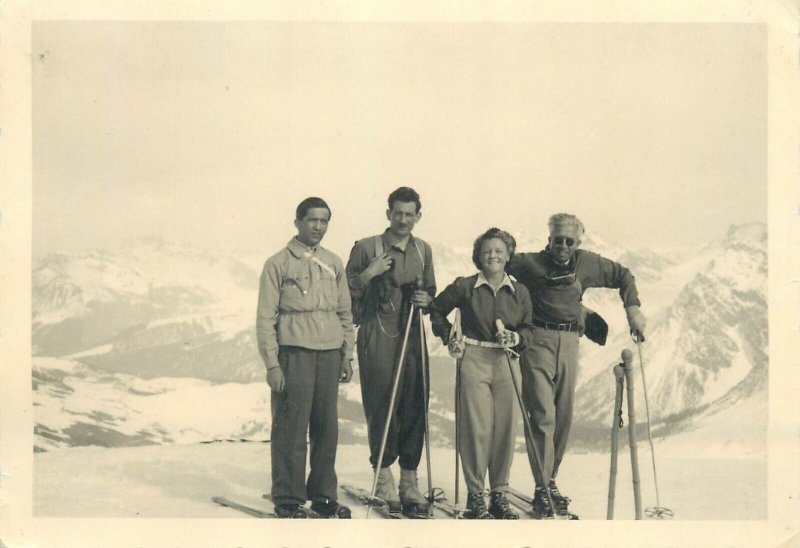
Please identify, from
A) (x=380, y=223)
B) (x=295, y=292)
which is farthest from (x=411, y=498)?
(x=380, y=223)

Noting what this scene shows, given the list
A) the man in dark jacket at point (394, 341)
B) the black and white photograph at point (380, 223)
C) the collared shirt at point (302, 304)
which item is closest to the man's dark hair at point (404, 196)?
the man in dark jacket at point (394, 341)

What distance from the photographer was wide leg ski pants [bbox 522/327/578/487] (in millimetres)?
5062

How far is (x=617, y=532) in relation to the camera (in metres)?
5.16

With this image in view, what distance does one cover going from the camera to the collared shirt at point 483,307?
4.91 meters

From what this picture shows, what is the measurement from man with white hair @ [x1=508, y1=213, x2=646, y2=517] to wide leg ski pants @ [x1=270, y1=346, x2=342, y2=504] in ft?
3.66

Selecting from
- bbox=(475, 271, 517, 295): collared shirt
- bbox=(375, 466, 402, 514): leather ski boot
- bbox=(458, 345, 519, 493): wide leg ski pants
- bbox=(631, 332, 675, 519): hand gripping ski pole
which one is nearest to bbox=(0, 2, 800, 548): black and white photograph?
bbox=(631, 332, 675, 519): hand gripping ski pole

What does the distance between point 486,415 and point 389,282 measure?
91 centimetres

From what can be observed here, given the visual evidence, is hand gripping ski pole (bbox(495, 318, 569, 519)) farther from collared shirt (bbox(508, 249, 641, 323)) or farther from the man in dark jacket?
the man in dark jacket

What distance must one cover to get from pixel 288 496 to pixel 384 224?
164 centimetres

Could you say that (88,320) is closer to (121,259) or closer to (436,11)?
(121,259)

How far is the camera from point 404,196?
5.09 m

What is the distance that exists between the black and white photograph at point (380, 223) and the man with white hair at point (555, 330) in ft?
0.21

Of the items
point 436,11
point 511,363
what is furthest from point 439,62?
point 511,363

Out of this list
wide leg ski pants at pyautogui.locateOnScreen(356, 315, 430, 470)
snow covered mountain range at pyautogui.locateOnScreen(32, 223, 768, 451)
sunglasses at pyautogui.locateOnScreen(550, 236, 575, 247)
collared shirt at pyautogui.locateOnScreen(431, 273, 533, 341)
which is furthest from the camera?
snow covered mountain range at pyautogui.locateOnScreen(32, 223, 768, 451)
